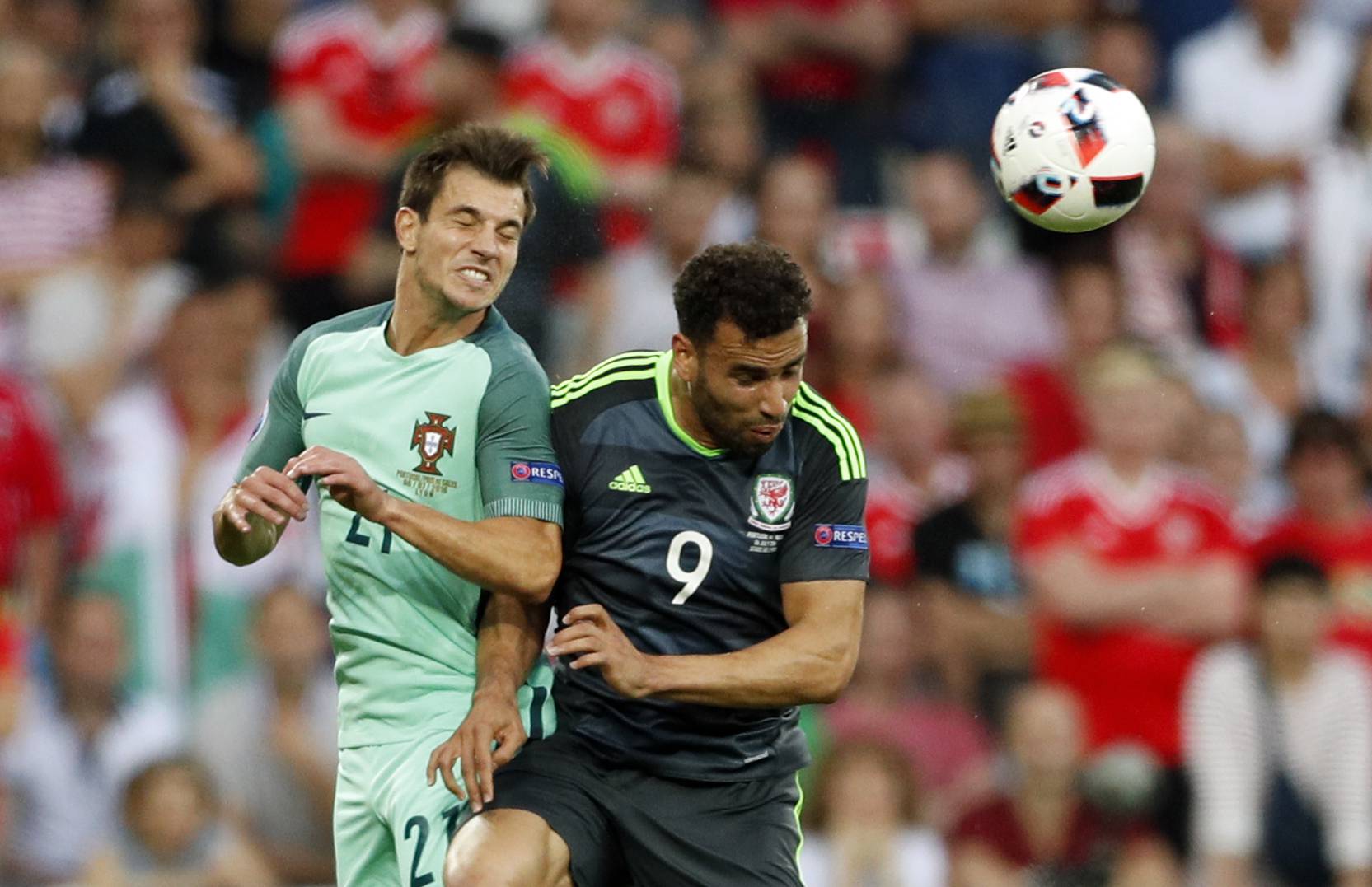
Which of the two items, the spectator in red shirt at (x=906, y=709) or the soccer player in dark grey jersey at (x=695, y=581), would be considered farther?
the spectator in red shirt at (x=906, y=709)

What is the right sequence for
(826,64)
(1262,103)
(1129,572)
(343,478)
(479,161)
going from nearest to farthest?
(343,478)
(479,161)
(1129,572)
(826,64)
(1262,103)

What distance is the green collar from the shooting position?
5.44m

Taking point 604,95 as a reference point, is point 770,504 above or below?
below

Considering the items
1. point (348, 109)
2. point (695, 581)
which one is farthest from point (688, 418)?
point (348, 109)

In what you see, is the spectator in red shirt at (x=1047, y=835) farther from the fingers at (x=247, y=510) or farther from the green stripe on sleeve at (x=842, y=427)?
the fingers at (x=247, y=510)

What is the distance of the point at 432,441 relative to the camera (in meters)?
5.30

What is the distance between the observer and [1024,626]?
29.7ft

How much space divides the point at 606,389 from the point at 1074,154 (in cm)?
167

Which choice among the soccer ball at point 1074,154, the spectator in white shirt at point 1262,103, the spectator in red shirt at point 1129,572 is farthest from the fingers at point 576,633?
the spectator in white shirt at point 1262,103

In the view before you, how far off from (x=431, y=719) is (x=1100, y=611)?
440cm

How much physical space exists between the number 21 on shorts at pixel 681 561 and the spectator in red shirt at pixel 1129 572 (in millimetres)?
3869

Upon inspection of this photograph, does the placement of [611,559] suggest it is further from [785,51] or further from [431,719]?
[785,51]

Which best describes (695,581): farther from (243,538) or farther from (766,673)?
(243,538)

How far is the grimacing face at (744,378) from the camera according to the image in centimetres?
515
